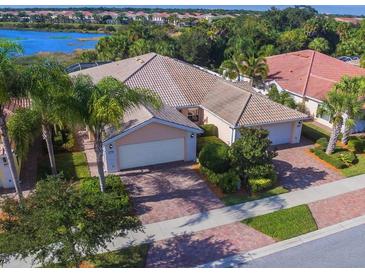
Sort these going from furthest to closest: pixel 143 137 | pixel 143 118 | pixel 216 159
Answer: pixel 143 137 → pixel 143 118 → pixel 216 159

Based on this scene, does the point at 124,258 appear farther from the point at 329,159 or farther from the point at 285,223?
the point at 329,159

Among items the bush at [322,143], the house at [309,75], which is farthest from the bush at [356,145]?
the house at [309,75]

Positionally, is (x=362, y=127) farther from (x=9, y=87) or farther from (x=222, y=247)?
(x=9, y=87)

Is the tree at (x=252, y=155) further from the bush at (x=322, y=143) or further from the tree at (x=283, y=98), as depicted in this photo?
the tree at (x=283, y=98)

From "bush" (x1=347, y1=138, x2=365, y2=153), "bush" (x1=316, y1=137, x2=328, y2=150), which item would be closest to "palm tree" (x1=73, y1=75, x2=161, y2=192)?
"bush" (x1=316, y1=137, x2=328, y2=150)

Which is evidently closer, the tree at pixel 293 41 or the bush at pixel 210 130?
the bush at pixel 210 130

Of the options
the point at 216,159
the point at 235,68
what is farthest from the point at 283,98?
the point at 216,159
